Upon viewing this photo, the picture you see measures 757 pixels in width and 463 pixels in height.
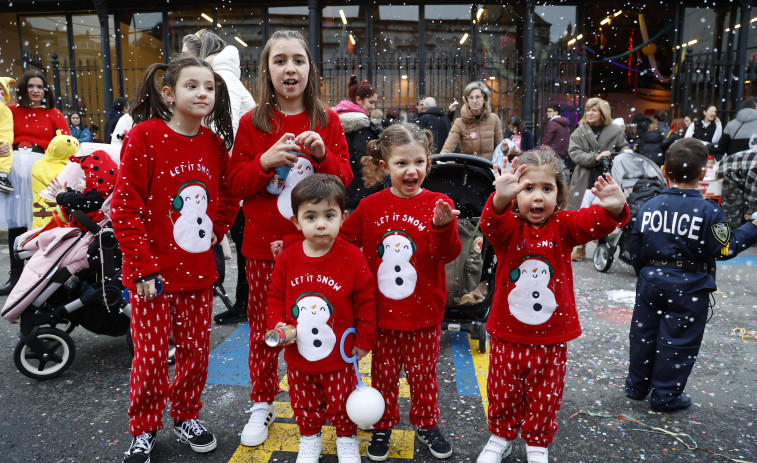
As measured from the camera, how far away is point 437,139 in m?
7.12

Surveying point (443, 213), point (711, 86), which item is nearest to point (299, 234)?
point (443, 213)

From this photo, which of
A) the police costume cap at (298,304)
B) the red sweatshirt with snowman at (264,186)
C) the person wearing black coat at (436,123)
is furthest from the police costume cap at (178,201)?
the person wearing black coat at (436,123)

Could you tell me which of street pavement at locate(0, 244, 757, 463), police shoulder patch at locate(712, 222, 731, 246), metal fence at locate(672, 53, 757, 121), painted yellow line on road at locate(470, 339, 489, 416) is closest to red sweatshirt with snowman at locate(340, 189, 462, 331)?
street pavement at locate(0, 244, 757, 463)

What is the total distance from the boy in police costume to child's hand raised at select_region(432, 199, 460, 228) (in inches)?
61.2

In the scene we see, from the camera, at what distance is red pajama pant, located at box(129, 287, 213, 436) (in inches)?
98.3

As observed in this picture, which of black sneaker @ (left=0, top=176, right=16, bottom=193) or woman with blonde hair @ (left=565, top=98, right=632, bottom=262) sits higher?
woman with blonde hair @ (left=565, top=98, right=632, bottom=262)

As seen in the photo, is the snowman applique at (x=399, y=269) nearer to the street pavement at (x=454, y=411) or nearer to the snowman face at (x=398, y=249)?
the snowman face at (x=398, y=249)

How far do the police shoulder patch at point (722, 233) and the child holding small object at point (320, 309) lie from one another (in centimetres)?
195

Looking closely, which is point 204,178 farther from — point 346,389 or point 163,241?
point 346,389

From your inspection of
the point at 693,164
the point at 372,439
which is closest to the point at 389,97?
the point at 693,164

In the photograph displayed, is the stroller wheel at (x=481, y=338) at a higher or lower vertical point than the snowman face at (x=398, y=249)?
lower

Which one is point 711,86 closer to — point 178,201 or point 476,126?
point 476,126

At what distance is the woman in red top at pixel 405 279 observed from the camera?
253cm

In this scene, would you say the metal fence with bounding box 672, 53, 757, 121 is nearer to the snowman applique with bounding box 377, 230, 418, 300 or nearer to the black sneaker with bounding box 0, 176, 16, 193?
the snowman applique with bounding box 377, 230, 418, 300
